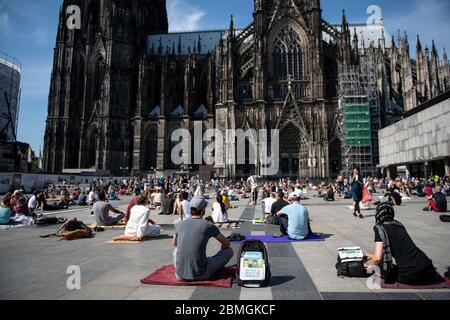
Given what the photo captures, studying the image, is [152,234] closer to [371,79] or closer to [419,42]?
[371,79]

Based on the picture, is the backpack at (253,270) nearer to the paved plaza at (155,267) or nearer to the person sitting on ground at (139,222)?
the paved plaza at (155,267)

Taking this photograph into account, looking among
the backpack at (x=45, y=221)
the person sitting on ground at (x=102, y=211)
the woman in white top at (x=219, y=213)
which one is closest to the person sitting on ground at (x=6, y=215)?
the backpack at (x=45, y=221)

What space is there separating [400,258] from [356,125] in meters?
31.3

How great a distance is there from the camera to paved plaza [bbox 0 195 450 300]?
3400 millimetres

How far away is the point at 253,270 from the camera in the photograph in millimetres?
3662

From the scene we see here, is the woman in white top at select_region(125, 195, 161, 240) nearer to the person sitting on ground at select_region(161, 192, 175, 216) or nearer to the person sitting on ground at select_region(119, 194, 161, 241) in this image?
the person sitting on ground at select_region(119, 194, 161, 241)

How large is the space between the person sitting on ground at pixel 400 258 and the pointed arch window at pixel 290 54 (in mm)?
34772

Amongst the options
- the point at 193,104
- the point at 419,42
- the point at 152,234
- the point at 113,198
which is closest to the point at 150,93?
the point at 193,104

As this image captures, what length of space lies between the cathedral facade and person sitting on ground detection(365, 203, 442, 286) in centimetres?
2989

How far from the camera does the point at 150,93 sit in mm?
45094

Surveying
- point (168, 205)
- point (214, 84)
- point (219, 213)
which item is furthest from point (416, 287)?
point (214, 84)

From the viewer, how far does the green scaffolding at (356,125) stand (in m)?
32.0

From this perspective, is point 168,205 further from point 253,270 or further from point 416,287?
point 416,287

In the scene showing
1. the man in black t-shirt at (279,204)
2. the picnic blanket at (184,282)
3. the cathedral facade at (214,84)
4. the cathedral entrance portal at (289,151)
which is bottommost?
the picnic blanket at (184,282)
